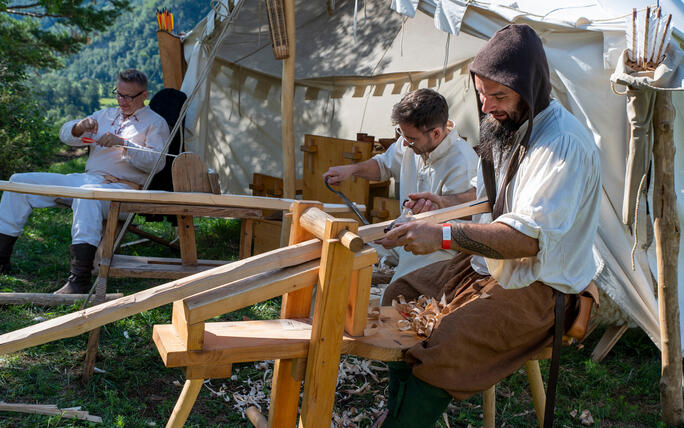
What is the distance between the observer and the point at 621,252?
3.38 m

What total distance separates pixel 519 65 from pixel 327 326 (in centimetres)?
98

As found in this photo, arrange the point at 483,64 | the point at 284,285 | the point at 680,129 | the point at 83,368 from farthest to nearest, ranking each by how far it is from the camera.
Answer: the point at 680,129
the point at 83,368
the point at 483,64
the point at 284,285

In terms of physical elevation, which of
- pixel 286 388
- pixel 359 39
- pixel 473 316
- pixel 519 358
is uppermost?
pixel 359 39

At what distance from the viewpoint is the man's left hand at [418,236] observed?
1.86 m

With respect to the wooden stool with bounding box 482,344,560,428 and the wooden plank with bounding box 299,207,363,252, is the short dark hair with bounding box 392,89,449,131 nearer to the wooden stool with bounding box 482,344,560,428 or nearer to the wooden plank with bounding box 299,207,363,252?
the wooden plank with bounding box 299,207,363,252

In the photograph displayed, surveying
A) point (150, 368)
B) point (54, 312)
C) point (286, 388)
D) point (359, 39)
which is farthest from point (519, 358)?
point (359, 39)

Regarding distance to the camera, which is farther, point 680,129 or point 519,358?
point 680,129

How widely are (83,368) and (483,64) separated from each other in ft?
7.91

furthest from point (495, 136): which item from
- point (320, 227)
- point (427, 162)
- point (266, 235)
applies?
point (266, 235)

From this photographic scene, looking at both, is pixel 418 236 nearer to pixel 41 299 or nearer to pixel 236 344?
pixel 236 344

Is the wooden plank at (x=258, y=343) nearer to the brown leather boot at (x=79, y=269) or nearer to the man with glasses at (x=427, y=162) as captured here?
the man with glasses at (x=427, y=162)

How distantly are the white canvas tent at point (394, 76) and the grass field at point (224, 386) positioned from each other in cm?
42

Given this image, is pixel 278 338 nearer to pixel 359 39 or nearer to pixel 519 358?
pixel 519 358

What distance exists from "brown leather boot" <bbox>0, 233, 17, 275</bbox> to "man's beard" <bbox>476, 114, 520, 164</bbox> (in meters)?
3.51
